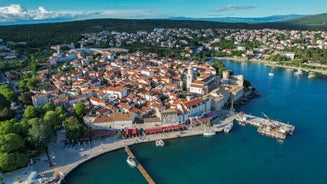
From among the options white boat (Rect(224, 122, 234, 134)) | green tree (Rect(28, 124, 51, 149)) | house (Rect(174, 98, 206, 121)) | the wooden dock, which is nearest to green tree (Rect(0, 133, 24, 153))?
green tree (Rect(28, 124, 51, 149))

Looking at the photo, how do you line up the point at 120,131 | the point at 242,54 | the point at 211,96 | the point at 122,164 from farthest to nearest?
the point at 242,54, the point at 211,96, the point at 120,131, the point at 122,164

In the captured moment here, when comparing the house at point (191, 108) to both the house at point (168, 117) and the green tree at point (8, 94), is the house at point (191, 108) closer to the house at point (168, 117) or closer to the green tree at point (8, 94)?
the house at point (168, 117)

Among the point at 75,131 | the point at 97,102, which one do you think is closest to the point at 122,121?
the point at 75,131

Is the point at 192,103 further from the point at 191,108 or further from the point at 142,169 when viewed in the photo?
the point at 142,169

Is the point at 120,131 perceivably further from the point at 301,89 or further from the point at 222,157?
the point at 301,89

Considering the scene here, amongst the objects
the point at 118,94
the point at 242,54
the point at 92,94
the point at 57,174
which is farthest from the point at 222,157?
the point at 242,54
